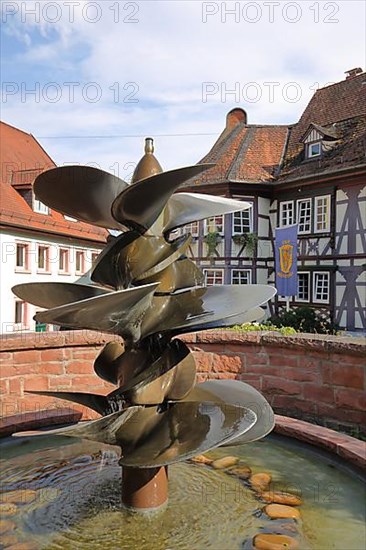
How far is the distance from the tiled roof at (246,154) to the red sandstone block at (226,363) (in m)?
15.2

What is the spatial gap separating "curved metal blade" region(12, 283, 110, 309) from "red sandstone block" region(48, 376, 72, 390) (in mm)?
2429

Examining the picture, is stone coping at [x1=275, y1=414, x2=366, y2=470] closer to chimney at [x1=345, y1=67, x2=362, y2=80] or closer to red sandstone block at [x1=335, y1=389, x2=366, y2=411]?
red sandstone block at [x1=335, y1=389, x2=366, y2=411]

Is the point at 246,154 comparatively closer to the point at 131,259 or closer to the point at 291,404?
the point at 291,404

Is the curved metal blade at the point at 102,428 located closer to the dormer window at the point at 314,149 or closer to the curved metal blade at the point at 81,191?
the curved metal blade at the point at 81,191

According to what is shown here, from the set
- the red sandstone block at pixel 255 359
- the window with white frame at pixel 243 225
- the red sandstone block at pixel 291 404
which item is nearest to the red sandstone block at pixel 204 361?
the red sandstone block at pixel 255 359

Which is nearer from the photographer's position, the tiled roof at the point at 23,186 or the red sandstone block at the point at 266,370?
the red sandstone block at the point at 266,370

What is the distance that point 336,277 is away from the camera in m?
17.4

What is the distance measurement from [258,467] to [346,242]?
14824 millimetres

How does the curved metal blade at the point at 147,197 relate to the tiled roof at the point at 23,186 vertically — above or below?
below

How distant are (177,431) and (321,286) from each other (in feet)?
53.5

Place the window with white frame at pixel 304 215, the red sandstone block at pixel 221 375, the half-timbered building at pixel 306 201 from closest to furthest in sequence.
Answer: the red sandstone block at pixel 221 375 < the half-timbered building at pixel 306 201 < the window with white frame at pixel 304 215

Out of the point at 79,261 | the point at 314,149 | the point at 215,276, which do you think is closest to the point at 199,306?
the point at 215,276

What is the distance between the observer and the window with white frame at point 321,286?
17.8 meters

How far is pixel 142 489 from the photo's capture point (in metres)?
2.59
